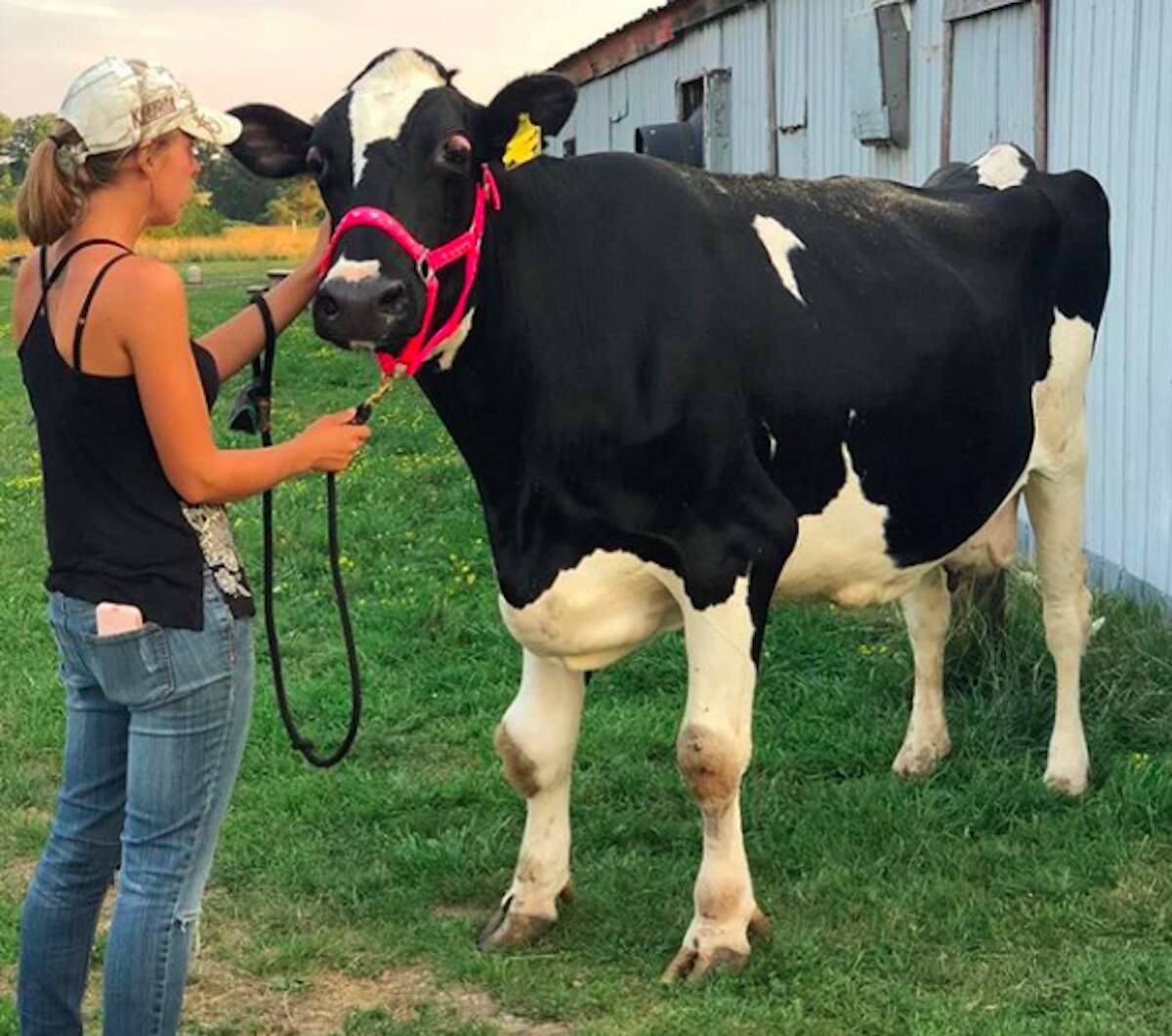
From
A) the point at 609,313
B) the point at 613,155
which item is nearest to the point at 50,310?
the point at 609,313

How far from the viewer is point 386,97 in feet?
12.5

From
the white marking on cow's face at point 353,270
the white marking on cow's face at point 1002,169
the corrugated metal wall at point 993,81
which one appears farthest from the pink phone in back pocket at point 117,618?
the corrugated metal wall at point 993,81

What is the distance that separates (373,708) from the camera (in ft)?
21.0

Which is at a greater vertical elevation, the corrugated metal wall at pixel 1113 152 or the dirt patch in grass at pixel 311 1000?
the corrugated metal wall at pixel 1113 152

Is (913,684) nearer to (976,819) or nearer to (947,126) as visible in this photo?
(976,819)

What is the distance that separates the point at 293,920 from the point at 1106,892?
81.6 inches

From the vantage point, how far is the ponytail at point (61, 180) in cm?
308

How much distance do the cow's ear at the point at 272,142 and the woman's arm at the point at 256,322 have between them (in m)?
0.36

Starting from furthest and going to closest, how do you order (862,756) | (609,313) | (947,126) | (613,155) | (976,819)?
(947,126) → (862,756) → (976,819) → (613,155) → (609,313)

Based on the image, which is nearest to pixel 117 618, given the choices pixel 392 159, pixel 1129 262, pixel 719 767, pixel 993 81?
pixel 392 159

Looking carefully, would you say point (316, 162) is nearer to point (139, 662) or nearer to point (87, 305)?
point (87, 305)

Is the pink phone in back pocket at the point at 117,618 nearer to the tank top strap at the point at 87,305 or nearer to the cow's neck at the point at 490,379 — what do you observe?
the tank top strap at the point at 87,305

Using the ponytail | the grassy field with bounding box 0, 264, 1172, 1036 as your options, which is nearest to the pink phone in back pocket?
the ponytail

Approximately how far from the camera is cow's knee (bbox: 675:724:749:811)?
432cm
